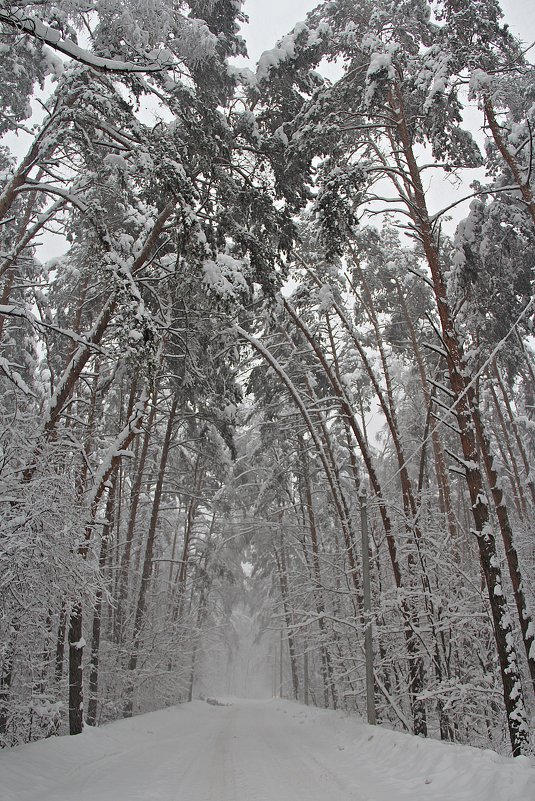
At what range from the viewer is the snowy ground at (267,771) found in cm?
498

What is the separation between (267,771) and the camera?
732cm

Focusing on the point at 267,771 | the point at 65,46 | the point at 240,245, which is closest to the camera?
the point at 65,46

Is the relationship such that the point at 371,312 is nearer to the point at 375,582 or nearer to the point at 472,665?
the point at 375,582

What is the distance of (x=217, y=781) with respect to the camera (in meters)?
6.73

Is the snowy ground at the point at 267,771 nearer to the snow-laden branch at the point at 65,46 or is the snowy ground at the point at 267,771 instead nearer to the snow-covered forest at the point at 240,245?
the snow-covered forest at the point at 240,245

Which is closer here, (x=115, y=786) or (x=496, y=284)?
(x=115, y=786)

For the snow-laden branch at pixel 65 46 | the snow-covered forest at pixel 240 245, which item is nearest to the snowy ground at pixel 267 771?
the snow-covered forest at pixel 240 245

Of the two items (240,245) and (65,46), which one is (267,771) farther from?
(65,46)

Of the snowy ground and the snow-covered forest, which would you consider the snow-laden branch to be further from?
the snowy ground

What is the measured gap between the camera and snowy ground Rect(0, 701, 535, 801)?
498 centimetres

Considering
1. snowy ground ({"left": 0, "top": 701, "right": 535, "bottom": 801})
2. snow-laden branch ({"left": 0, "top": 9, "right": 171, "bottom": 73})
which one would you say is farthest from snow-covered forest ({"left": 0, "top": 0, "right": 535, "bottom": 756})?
snowy ground ({"left": 0, "top": 701, "right": 535, "bottom": 801})

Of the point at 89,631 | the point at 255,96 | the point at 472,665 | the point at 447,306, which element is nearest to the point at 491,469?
the point at 447,306

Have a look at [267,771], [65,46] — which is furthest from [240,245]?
[267,771]

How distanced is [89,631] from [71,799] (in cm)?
1132
